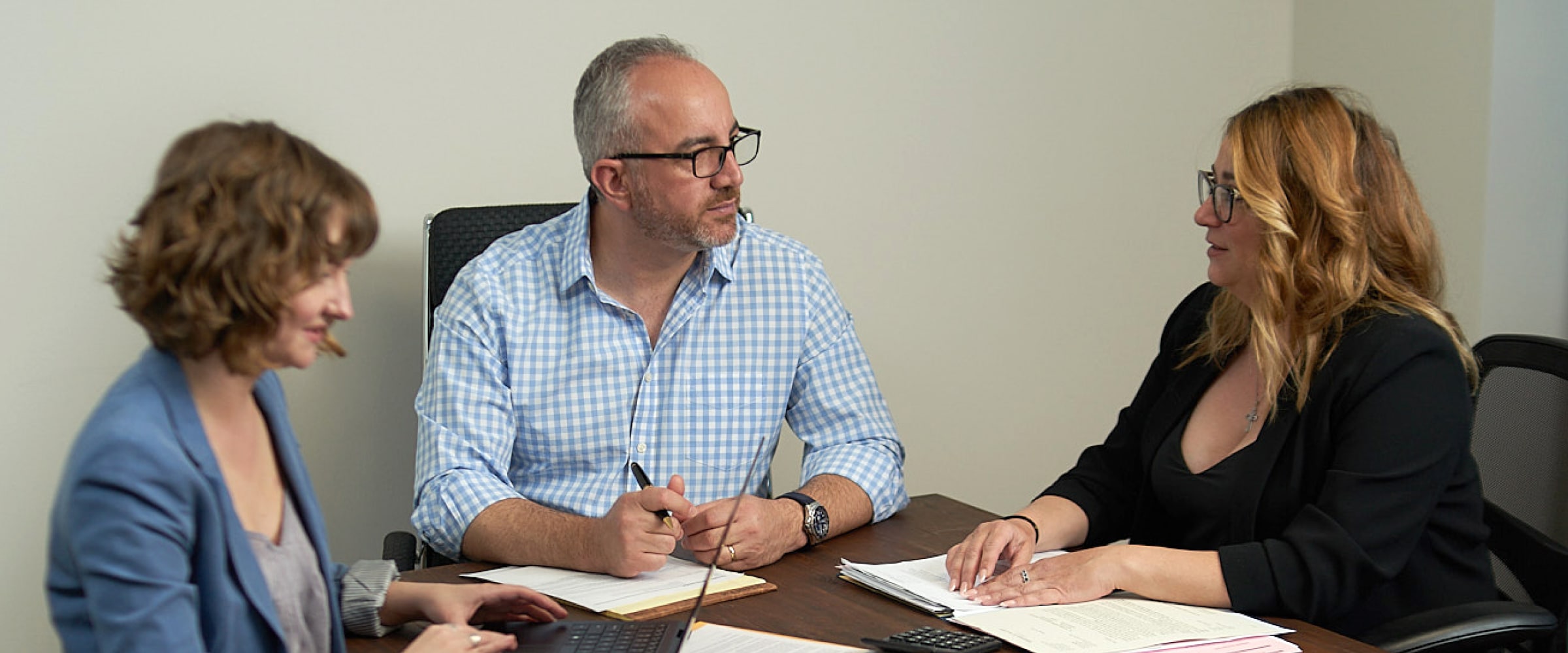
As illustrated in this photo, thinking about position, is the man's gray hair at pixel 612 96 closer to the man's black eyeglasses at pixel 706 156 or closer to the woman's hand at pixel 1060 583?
the man's black eyeglasses at pixel 706 156

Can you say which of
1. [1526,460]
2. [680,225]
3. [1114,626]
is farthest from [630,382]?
[1526,460]

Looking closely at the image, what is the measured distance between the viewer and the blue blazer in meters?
0.86

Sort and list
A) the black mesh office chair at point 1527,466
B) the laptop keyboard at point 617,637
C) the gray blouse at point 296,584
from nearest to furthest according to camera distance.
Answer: the gray blouse at point 296,584
the laptop keyboard at point 617,637
the black mesh office chair at point 1527,466

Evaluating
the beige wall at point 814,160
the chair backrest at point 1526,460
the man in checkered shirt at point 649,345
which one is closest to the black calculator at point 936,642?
the man in checkered shirt at point 649,345

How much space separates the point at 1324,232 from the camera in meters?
1.60

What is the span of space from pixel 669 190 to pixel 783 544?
1.84 feet

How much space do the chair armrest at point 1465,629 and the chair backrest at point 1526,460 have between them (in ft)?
0.64

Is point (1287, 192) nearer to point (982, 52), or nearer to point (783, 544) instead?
point (783, 544)

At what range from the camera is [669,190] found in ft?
6.12

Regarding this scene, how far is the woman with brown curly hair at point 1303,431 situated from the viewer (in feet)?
4.66

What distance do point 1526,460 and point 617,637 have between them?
1239mm

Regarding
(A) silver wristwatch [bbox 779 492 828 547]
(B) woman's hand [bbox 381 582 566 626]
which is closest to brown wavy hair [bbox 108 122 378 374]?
(B) woman's hand [bbox 381 582 566 626]

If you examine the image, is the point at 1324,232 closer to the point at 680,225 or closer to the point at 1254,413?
the point at 1254,413

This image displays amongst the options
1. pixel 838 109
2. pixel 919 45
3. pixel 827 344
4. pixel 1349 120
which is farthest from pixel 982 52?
pixel 1349 120
